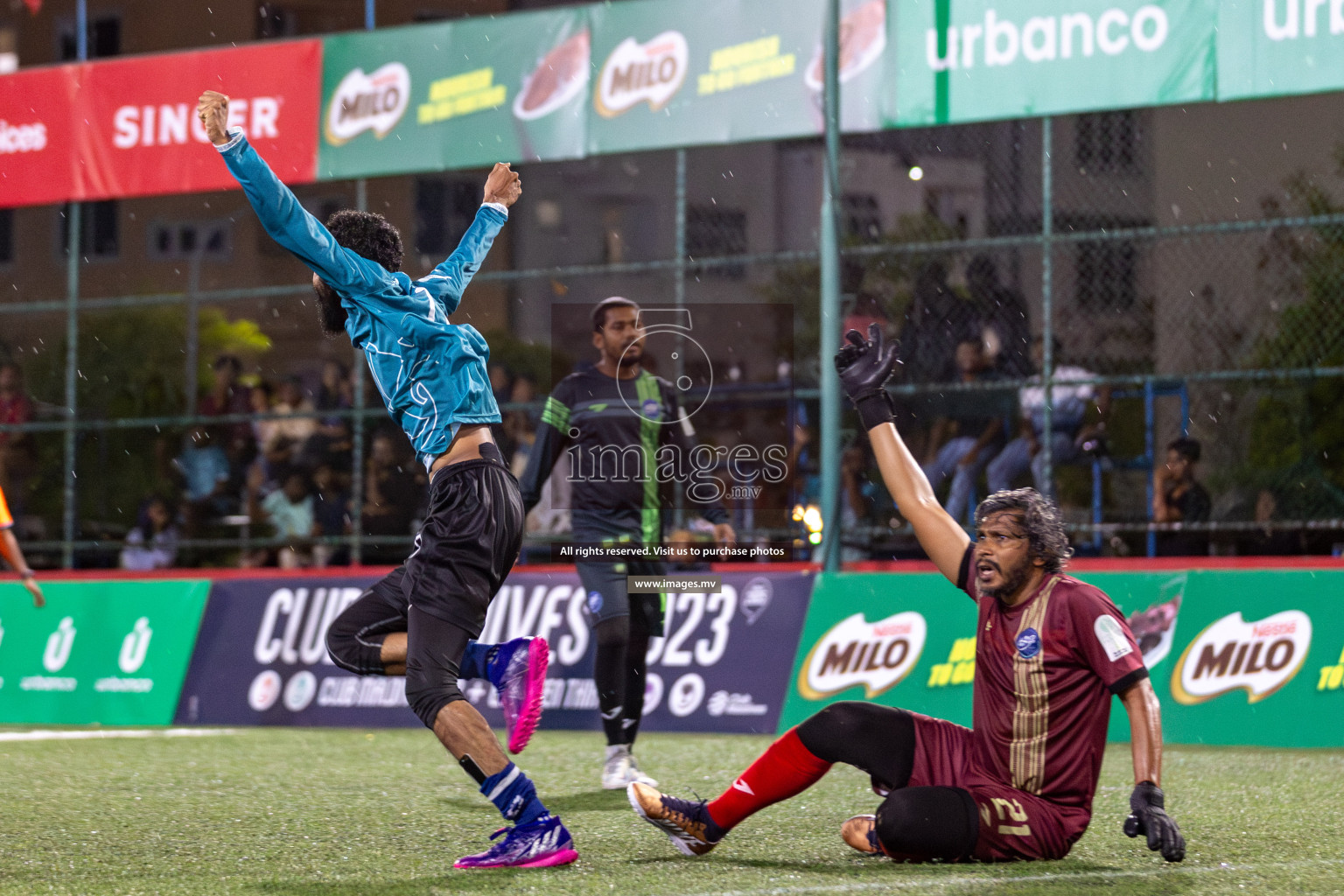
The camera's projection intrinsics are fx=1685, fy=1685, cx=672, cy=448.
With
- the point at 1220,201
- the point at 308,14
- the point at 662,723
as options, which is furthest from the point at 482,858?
the point at 308,14

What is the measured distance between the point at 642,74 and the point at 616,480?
573 cm

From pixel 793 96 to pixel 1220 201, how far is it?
294 inches

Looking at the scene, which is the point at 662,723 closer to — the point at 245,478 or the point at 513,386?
the point at 513,386

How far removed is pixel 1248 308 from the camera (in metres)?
14.1

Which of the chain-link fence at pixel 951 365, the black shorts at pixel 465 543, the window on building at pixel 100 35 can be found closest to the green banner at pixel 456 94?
the chain-link fence at pixel 951 365

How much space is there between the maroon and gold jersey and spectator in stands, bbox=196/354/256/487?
38.7 feet

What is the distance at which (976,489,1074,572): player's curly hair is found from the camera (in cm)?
482

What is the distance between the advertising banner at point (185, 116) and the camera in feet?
46.2

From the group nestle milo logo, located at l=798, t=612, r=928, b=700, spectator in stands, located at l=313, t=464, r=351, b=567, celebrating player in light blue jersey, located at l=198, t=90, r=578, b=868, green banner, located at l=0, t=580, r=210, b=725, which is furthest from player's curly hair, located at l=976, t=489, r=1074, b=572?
spectator in stands, located at l=313, t=464, r=351, b=567

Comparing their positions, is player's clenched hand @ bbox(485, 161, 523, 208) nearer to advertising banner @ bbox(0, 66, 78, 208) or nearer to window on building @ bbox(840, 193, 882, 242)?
advertising banner @ bbox(0, 66, 78, 208)

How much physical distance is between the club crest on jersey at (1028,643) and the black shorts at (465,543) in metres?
1.61

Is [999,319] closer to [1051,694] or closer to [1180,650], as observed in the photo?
[1180,650]

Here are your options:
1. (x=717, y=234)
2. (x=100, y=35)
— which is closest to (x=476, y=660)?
(x=717, y=234)

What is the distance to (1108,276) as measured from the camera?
15.1 meters
